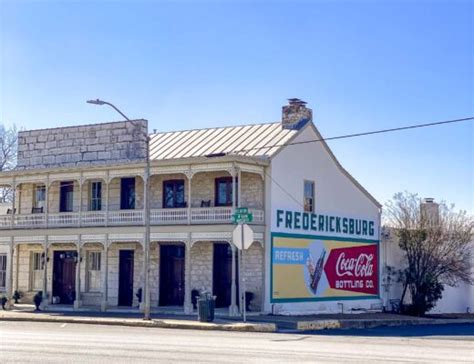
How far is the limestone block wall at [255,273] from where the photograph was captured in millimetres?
32281

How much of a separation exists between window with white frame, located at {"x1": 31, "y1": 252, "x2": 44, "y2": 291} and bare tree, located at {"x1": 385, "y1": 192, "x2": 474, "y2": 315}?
57.8 ft

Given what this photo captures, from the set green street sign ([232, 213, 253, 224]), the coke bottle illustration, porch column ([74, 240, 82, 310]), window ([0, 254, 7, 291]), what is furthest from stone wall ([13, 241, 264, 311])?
green street sign ([232, 213, 253, 224])

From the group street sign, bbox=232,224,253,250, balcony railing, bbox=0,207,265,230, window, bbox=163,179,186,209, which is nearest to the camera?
street sign, bbox=232,224,253,250

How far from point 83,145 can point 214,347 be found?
71.7 feet

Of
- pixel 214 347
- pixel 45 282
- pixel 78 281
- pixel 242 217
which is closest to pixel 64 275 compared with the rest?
pixel 45 282

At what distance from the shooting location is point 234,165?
31312 mm

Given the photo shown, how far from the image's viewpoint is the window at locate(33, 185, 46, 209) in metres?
39.7

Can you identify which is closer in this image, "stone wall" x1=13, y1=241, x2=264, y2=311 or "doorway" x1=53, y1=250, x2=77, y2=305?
"stone wall" x1=13, y1=241, x2=264, y2=311

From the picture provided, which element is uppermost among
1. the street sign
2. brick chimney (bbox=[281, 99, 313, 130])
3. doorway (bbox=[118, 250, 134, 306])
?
brick chimney (bbox=[281, 99, 313, 130])

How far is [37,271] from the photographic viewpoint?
39.9 meters

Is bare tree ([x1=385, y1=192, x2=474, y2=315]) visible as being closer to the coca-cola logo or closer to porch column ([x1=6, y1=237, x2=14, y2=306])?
the coca-cola logo

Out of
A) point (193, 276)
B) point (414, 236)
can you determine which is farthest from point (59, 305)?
point (414, 236)

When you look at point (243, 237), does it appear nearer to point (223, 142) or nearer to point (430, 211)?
point (223, 142)

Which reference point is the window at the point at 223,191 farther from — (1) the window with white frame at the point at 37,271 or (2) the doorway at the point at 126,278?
(1) the window with white frame at the point at 37,271
